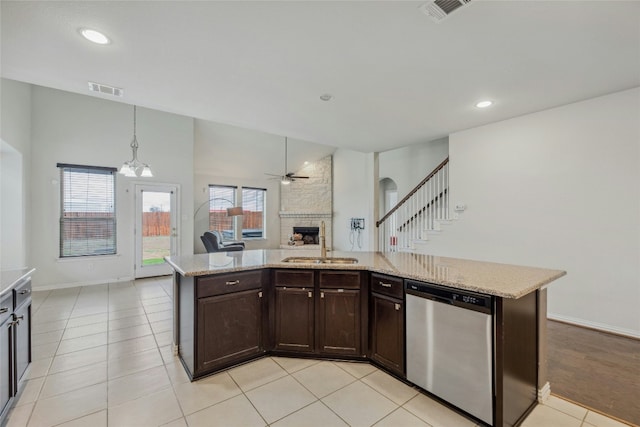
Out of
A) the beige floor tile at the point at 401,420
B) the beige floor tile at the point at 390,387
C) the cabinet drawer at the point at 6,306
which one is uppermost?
the cabinet drawer at the point at 6,306

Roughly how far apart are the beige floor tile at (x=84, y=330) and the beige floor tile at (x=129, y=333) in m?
0.21

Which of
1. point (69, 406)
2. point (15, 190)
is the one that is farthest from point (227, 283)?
point (15, 190)

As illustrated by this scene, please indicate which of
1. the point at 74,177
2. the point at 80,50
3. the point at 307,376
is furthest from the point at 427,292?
the point at 74,177

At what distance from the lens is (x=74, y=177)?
17.7 feet

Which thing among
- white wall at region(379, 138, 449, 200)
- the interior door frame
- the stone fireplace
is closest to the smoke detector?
white wall at region(379, 138, 449, 200)

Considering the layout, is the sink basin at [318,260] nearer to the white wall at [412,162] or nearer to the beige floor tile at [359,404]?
the beige floor tile at [359,404]

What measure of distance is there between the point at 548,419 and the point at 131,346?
12.0 feet

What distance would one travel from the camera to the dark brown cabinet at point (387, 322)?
226 cm

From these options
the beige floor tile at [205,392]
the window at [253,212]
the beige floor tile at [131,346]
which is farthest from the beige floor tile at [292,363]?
the window at [253,212]

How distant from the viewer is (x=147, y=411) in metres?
1.94

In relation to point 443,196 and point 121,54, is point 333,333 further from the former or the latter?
point 443,196

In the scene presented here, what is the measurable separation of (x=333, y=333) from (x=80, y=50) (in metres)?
3.19

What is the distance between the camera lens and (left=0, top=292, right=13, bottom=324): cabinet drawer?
68.1 inches

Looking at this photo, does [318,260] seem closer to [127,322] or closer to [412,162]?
[127,322]
